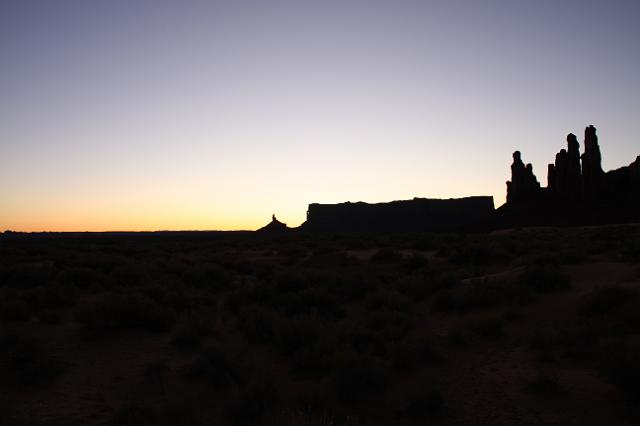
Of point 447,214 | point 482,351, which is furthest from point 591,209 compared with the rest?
point 482,351

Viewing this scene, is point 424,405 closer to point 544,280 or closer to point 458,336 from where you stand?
point 458,336

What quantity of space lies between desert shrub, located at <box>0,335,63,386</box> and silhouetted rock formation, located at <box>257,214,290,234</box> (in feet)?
378

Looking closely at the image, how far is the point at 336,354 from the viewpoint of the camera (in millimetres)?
8430

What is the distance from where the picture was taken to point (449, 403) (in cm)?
727

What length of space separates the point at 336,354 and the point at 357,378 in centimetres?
82

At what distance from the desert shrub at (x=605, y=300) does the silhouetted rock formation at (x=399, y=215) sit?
112 m

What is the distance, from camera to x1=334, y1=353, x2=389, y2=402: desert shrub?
24.5 ft

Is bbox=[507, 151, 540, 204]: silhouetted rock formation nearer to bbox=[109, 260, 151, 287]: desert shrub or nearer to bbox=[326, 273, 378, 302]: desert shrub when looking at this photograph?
bbox=[326, 273, 378, 302]: desert shrub

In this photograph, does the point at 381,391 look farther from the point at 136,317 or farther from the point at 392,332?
the point at 136,317

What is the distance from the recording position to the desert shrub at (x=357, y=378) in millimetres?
7481

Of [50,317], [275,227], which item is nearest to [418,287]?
[50,317]

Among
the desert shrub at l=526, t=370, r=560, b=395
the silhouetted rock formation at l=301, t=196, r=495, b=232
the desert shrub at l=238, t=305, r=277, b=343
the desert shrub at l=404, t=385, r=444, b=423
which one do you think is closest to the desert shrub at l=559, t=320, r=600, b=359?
the desert shrub at l=526, t=370, r=560, b=395

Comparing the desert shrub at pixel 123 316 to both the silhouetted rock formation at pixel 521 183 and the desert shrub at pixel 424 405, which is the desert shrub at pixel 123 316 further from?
the silhouetted rock formation at pixel 521 183

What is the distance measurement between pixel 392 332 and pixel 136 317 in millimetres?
5872
